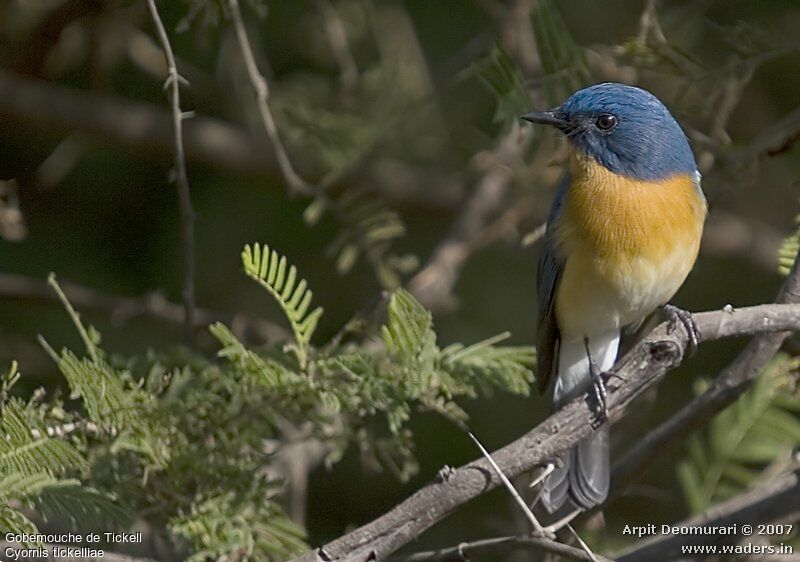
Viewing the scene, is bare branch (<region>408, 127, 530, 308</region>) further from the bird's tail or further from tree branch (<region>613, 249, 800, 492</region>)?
tree branch (<region>613, 249, 800, 492</region>)

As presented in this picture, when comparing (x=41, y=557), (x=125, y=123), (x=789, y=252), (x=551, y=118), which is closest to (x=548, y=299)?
(x=551, y=118)

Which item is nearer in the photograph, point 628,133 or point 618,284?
point 618,284

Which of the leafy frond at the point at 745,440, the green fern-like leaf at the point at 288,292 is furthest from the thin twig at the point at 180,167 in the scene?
the leafy frond at the point at 745,440

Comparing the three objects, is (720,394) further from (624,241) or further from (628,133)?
(628,133)

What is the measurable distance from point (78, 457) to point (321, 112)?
247 centimetres

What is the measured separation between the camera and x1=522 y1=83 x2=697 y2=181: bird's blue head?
384 cm

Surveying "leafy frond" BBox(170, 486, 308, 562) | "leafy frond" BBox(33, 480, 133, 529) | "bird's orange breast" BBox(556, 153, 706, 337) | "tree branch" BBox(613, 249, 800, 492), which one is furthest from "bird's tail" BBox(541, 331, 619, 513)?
"leafy frond" BBox(33, 480, 133, 529)

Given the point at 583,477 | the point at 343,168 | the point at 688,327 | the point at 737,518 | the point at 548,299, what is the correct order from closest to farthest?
the point at 688,327
the point at 737,518
the point at 583,477
the point at 548,299
the point at 343,168

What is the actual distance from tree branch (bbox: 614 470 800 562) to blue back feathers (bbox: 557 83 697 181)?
1.10m

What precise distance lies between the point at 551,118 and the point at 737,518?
1418 millimetres

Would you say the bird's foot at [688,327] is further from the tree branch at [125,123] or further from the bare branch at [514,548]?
the tree branch at [125,123]

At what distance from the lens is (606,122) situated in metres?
3.87

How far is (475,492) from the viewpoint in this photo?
8.46 feet

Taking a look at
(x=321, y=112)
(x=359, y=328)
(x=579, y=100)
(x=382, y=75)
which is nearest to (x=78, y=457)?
(x=359, y=328)
